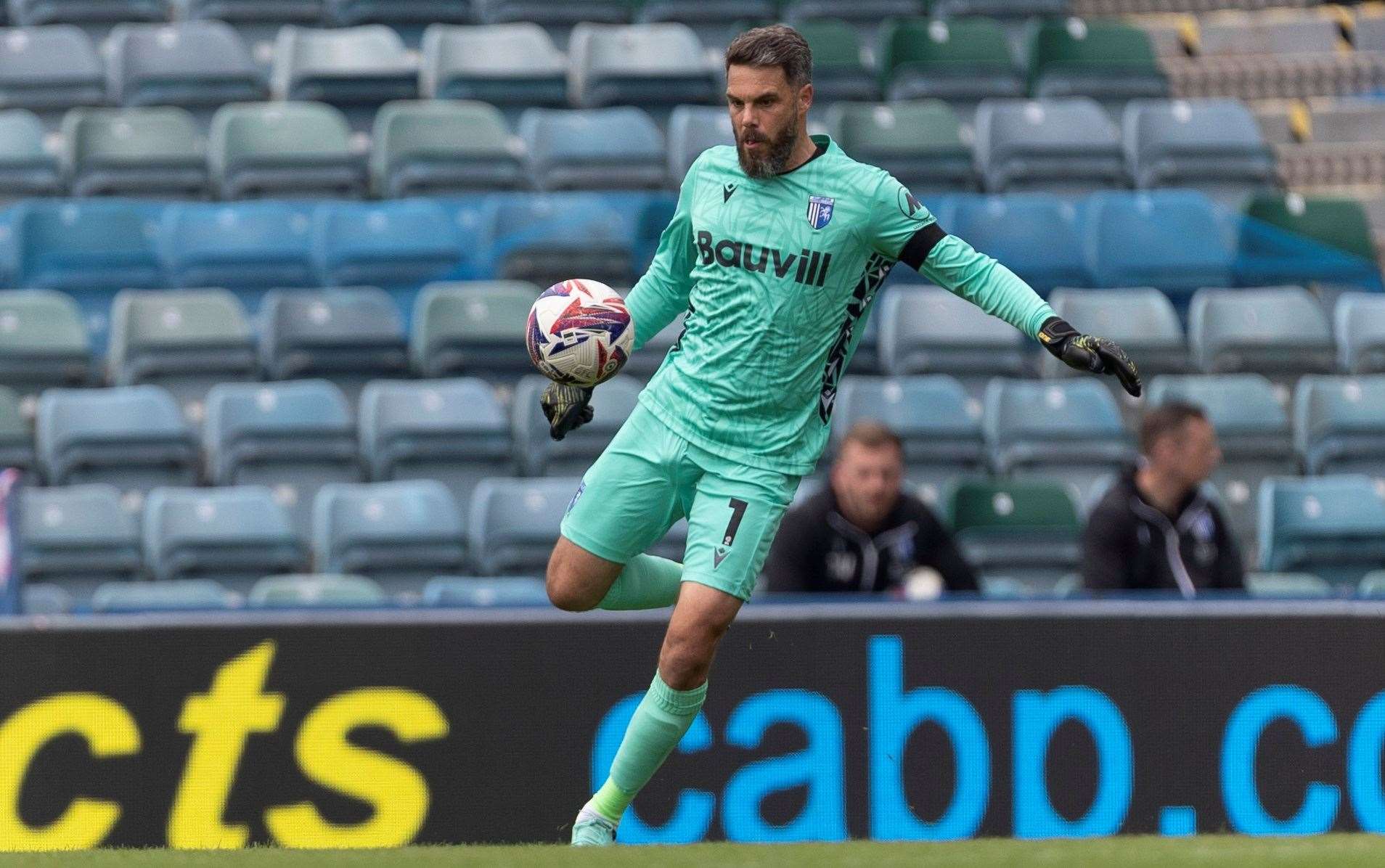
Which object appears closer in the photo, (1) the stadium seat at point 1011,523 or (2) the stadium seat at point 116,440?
(1) the stadium seat at point 1011,523

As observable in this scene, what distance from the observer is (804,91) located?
494cm

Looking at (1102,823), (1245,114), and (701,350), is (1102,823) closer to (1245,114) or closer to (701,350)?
(701,350)

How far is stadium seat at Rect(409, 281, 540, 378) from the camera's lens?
9.20 metres

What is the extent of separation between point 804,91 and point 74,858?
2.69 m

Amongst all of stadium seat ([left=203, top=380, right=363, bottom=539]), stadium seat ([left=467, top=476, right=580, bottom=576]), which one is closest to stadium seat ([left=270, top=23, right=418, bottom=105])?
stadium seat ([left=203, top=380, right=363, bottom=539])

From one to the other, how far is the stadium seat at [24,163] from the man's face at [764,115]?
652cm

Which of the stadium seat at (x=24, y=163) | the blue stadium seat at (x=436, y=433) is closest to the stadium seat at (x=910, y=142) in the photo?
the blue stadium seat at (x=436, y=433)

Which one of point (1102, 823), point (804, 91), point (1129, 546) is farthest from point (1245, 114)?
point (804, 91)

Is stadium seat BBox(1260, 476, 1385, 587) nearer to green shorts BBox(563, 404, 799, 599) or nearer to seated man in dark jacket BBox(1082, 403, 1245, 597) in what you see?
seated man in dark jacket BBox(1082, 403, 1245, 597)

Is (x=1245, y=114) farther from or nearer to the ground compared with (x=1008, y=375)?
farther from the ground

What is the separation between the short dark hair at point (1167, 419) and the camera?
24.1 ft

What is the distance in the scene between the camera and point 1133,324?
9.44 meters

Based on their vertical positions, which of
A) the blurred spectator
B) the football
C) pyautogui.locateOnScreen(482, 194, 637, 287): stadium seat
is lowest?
the blurred spectator

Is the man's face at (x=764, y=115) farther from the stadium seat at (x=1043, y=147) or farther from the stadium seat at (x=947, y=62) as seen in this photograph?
the stadium seat at (x=947, y=62)
